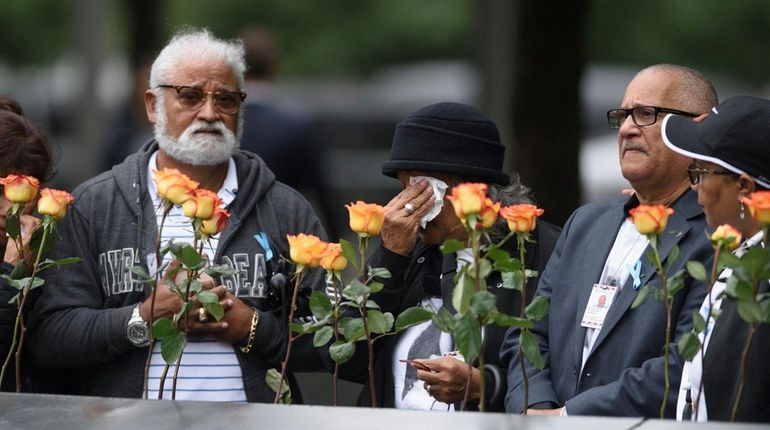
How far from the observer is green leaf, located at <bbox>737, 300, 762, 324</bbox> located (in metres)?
3.00

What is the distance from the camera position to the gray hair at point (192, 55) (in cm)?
492

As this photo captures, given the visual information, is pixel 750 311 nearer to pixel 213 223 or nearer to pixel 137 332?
pixel 213 223

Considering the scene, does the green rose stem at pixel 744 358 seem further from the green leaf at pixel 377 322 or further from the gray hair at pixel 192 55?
the gray hair at pixel 192 55

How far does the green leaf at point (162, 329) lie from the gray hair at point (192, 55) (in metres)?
1.49

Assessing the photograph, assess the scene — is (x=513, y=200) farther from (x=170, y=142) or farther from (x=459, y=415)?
(x=459, y=415)

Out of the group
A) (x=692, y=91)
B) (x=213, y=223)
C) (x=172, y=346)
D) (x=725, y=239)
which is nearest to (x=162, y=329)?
(x=172, y=346)

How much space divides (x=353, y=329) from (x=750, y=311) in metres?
1.01

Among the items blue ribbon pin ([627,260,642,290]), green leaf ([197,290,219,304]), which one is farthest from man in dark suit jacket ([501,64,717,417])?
green leaf ([197,290,219,304])

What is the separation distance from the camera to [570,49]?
740 centimetres

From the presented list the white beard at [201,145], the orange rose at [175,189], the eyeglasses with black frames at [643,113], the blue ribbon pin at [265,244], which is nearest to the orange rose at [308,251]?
the orange rose at [175,189]

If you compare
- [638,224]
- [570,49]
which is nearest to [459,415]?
[638,224]

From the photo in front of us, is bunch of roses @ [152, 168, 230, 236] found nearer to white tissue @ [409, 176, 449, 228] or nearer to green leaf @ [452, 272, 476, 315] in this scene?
green leaf @ [452, 272, 476, 315]

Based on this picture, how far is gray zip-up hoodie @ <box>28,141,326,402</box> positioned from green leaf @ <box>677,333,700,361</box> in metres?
1.73

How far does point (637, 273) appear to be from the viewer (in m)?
4.03
